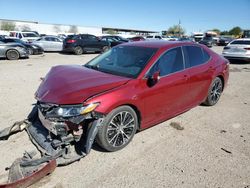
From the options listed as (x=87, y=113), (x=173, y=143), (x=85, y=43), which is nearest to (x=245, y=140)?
(x=173, y=143)

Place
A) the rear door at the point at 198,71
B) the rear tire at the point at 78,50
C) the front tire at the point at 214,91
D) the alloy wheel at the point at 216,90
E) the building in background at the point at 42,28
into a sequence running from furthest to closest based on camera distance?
the building in background at the point at 42,28, the rear tire at the point at 78,50, the alloy wheel at the point at 216,90, the front tire at the point at 214,91, the rear door at the point at 198,71

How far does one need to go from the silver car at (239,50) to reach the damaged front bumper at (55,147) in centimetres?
1252

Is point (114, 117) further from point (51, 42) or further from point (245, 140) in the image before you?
point (51, 42)

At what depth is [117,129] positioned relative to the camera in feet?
11.5

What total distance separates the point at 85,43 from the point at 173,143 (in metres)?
15.8

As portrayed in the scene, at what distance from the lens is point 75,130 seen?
3135mm

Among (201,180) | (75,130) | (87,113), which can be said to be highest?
(87,113)

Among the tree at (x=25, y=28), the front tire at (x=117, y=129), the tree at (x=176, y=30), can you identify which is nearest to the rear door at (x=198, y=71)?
the front tire at (x=117, y=129)

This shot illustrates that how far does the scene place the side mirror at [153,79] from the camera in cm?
361

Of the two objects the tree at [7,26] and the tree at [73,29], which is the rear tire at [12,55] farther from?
the tree at [73,29]

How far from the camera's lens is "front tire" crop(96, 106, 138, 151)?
3.30 meters

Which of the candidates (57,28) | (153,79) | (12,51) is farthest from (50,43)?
(57,28)

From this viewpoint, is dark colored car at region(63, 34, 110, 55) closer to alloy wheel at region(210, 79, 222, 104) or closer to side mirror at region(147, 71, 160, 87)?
alloy wheel at region(210, 79, 222, 104)

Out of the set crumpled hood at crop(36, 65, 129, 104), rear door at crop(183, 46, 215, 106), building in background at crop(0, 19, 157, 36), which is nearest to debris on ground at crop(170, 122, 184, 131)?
rear door at crop(183, 46, 215, 106)
